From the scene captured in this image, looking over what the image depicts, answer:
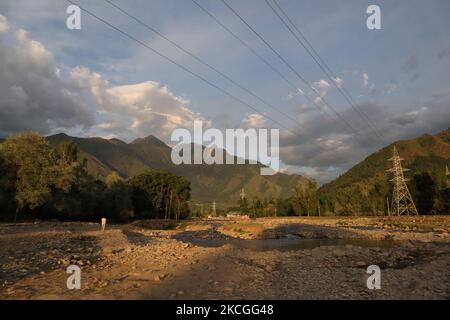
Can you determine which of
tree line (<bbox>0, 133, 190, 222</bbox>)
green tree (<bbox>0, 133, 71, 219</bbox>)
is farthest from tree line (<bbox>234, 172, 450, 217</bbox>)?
green tree (<bbox>0, 133, 71, 219</bbox>)

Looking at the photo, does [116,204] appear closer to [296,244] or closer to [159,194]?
[159,194]

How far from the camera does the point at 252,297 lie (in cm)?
1188

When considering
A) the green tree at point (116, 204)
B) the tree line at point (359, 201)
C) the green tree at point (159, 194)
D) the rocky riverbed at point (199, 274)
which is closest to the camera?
the rocky riverbed at point (199, 274)

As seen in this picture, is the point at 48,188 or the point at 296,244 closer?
the point at 296,244

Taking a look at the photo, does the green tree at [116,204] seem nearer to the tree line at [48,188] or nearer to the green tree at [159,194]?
the tree line at [48,188]

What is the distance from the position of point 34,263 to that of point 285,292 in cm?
1282

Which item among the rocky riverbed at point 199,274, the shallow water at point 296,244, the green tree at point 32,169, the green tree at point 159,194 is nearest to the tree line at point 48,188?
the green tree at point 32,169

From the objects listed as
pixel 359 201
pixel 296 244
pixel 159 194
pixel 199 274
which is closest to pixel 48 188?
pixel 296 244

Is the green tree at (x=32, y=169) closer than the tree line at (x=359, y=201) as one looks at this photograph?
Yes

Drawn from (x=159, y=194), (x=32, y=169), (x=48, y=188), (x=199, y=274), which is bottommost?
(x=199, y=274)

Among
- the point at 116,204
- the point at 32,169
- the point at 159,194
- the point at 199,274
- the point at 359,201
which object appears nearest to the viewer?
the point at 199,274

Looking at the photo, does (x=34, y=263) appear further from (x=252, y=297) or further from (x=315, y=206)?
(x=315, y=206)

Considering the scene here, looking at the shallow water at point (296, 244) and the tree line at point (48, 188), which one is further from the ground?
the tree line at point (48, 188)
